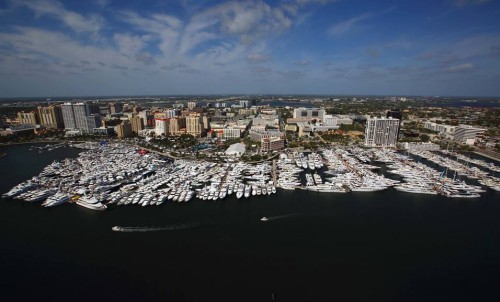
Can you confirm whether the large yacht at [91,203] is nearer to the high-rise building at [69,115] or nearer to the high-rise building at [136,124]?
the high-rise building at [136,124]

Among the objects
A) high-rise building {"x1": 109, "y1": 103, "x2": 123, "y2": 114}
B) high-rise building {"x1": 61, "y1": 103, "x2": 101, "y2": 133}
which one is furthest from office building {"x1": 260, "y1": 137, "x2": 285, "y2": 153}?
high-rise building {"x1": 109, "y1": 103, "x2": 123, "y2": 114}

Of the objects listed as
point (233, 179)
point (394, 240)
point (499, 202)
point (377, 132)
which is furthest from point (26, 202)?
point (377, 132)

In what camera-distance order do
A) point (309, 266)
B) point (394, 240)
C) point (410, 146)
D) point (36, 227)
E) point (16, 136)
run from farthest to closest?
point (16, 136)
point (410, 146)
point (36, 227)
point (394, 240)
point (309, 266)

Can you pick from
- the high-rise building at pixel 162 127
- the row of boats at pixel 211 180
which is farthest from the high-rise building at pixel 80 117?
the row of boats at pixel 211 180

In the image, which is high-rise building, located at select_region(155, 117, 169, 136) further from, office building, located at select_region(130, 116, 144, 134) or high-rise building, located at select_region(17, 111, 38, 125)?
high-rise building, located at select_region(17, 111, 38, 125)

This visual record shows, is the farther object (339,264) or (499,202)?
(499,202)

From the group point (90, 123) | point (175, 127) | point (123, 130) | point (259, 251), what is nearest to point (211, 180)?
point (259, 251)

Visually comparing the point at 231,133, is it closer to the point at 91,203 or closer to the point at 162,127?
the point at 162,127

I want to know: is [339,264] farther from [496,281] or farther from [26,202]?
[26,202]
